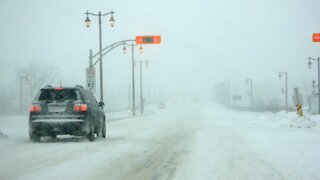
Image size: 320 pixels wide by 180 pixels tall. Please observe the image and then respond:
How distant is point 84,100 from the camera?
1789 cm

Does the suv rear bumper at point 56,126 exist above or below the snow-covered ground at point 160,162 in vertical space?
above

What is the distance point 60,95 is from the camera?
58.5 feet

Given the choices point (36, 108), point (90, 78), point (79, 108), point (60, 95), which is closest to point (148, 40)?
point (90, 78)

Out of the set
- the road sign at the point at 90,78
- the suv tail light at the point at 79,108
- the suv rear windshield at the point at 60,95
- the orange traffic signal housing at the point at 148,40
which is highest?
the orange traffic signal housing at the point at 148,40

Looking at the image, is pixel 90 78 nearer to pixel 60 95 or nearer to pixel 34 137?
pixel 60 95

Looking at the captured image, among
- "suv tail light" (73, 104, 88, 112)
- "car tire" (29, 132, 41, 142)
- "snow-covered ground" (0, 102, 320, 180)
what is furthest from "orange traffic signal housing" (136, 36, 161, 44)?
"snow-covered ground" (0, 102, 320, 180)

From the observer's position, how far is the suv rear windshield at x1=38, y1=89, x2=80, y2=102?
17.8 m

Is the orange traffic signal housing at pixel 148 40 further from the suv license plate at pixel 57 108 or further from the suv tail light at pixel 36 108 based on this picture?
the suv tail light at pixel 36 108

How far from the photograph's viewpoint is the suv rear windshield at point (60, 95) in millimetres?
17750

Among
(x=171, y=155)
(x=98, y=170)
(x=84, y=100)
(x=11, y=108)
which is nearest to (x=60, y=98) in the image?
(x=84, y=100)

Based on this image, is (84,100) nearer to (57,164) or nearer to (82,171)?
(57,164)

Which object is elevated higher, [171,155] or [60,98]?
[60,98]

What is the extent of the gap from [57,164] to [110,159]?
1420 mm

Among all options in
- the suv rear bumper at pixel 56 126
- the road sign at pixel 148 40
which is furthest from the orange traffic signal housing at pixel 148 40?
the suv rear bumper at pixel 56 126
